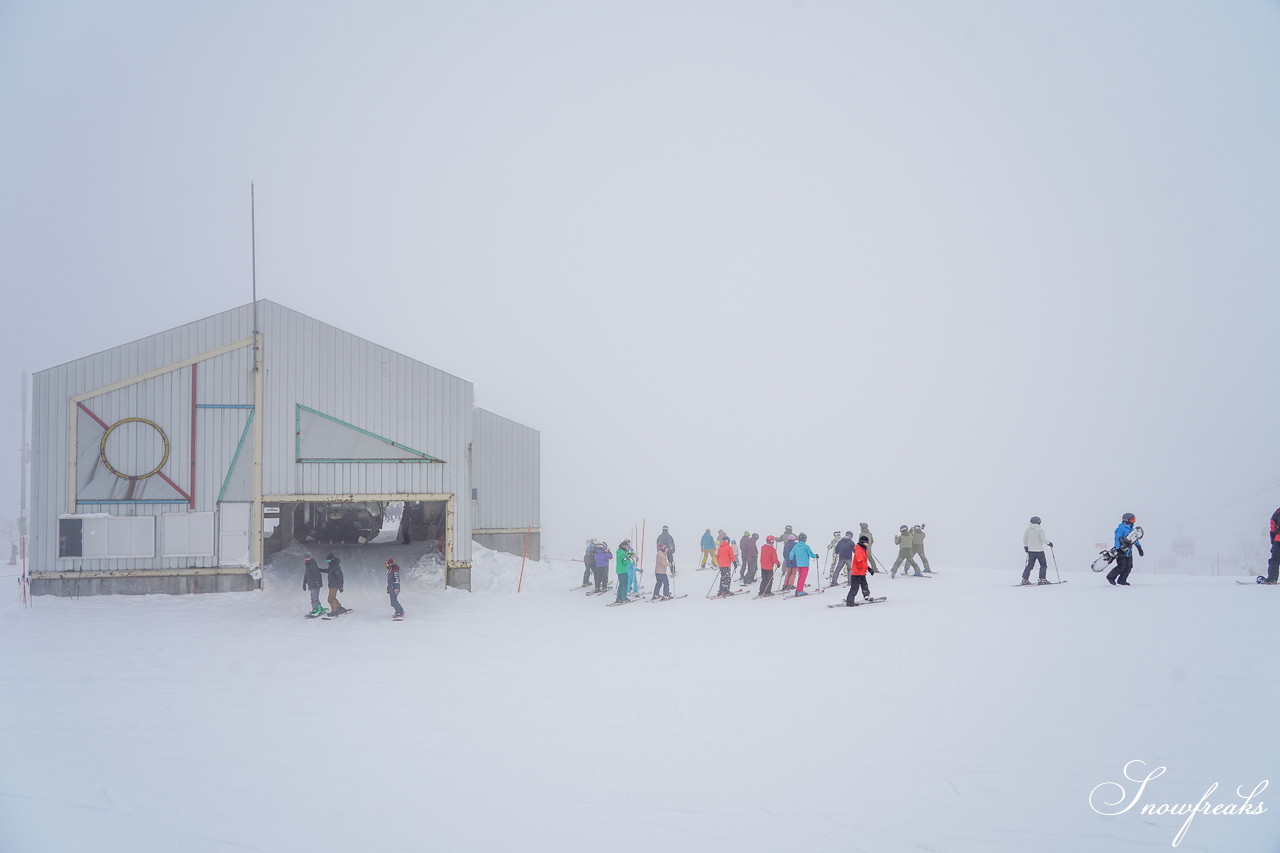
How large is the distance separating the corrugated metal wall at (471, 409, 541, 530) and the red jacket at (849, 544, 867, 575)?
1422 centimetres

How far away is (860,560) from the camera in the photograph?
15.2 metres

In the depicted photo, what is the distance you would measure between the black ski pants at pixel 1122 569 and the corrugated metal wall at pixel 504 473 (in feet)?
59.9

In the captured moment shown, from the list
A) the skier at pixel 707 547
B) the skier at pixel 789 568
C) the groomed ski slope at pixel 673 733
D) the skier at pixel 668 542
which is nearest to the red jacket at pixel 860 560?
the groomed ski slope at pixel 673 733

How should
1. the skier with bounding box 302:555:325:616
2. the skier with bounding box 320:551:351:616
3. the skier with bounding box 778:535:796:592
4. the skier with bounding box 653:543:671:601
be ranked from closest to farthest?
the skier with bounding box 302:555:325:616, the skier with bounding box 320:551:351:616, the skier with bounding box 778:535:796:592, the skier with bounding box 653:543:671:601

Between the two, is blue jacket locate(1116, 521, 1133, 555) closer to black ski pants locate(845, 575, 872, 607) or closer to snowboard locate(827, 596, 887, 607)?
snowboard locate(827, 596, 887, 607)

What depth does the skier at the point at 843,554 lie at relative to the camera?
18.1 m

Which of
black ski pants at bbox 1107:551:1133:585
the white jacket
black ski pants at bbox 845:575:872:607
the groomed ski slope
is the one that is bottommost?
the groomed ski slope

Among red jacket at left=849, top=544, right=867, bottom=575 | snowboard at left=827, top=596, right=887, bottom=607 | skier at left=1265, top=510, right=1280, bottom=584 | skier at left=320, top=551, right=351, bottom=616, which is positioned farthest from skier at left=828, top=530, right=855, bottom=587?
skier at left=320, top=551, right=351, bottom=616

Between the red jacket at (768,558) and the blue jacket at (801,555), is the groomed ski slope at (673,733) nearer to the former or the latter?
the blue jacket at (801,555)

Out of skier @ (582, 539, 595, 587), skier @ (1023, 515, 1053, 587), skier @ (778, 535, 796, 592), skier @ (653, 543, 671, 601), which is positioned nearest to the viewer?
skier @ (1023, 515, 1053, 587)

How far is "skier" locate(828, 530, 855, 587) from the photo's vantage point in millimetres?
18125

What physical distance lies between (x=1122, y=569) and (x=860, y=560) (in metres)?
5.68

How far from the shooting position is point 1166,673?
9.20 meters

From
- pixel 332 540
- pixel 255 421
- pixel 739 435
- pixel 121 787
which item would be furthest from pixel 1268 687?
pixel 739 435
